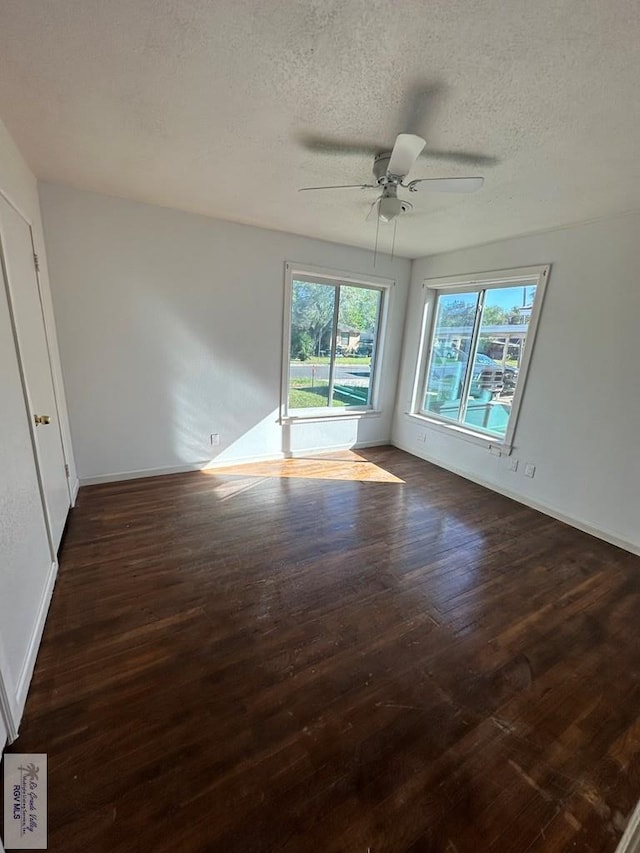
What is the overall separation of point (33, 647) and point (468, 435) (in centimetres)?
392

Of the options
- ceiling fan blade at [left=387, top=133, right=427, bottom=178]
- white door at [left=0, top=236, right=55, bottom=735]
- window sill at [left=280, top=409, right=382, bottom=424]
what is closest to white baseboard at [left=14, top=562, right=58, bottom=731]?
white door at [left=0, top=236, right=55, bottom=735]

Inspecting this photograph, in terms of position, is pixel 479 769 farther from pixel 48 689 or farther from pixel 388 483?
pixel 388 483

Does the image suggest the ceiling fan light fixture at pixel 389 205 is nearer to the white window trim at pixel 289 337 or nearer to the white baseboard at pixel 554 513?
the white window trim at pixel 289 337

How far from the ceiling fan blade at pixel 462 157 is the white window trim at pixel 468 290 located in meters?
1.58

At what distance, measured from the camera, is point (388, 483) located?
375 centimetres

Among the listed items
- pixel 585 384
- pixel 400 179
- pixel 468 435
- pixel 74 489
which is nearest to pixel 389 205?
pixel 400 179

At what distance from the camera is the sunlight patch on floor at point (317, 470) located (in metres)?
3.81

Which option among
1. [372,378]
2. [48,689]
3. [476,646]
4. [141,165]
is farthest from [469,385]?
[48,689]

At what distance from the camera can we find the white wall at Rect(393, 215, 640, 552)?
106 inches

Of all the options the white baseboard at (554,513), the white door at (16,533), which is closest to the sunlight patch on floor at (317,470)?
the white baseboard at (554,513)

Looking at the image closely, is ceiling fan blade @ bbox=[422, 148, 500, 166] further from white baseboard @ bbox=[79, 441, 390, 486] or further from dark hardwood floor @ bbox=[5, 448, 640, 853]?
white baseboard @ bbox=[79, 441, 390, 486]

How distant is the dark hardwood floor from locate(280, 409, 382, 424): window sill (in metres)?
1.64

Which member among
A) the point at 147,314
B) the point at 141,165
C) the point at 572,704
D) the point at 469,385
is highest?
the point at 141,165

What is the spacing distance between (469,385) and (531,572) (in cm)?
225
